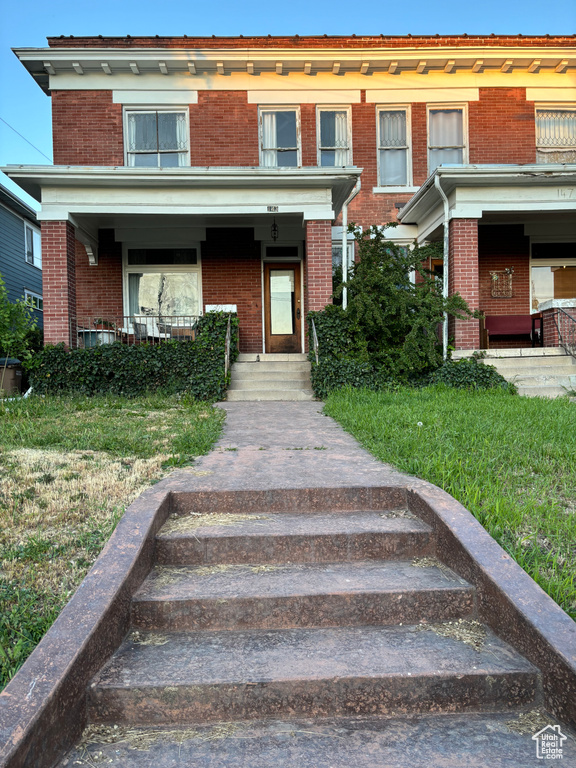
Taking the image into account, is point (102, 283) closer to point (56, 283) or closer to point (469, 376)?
point (56, 283)

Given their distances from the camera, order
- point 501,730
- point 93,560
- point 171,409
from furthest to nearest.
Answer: point 171,409
point 93,560
point 501,730

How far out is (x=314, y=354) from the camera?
402 inches

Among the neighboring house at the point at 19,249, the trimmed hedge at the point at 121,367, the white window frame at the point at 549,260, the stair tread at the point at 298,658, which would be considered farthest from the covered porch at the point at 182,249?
the stair tread at the point at 298,658

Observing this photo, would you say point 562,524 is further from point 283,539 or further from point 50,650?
point 50,650

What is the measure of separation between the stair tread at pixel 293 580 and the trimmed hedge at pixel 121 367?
6842 millimetres

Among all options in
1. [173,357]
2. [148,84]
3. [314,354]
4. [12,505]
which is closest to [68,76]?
[148,84]

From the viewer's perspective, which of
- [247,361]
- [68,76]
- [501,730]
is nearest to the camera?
[501,730]

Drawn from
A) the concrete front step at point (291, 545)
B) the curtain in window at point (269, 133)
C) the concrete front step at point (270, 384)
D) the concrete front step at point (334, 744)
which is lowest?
the concrete front step at point (334, 744)

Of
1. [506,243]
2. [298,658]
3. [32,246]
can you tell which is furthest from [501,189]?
[32,246]

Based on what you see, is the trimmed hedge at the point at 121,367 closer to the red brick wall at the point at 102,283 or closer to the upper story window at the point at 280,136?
the red brick wall at the point at 102,283

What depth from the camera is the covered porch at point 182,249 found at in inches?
408

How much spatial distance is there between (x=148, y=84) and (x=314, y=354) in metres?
8.14

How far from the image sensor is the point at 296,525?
144 inches

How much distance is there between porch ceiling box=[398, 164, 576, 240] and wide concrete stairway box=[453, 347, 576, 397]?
276cm
